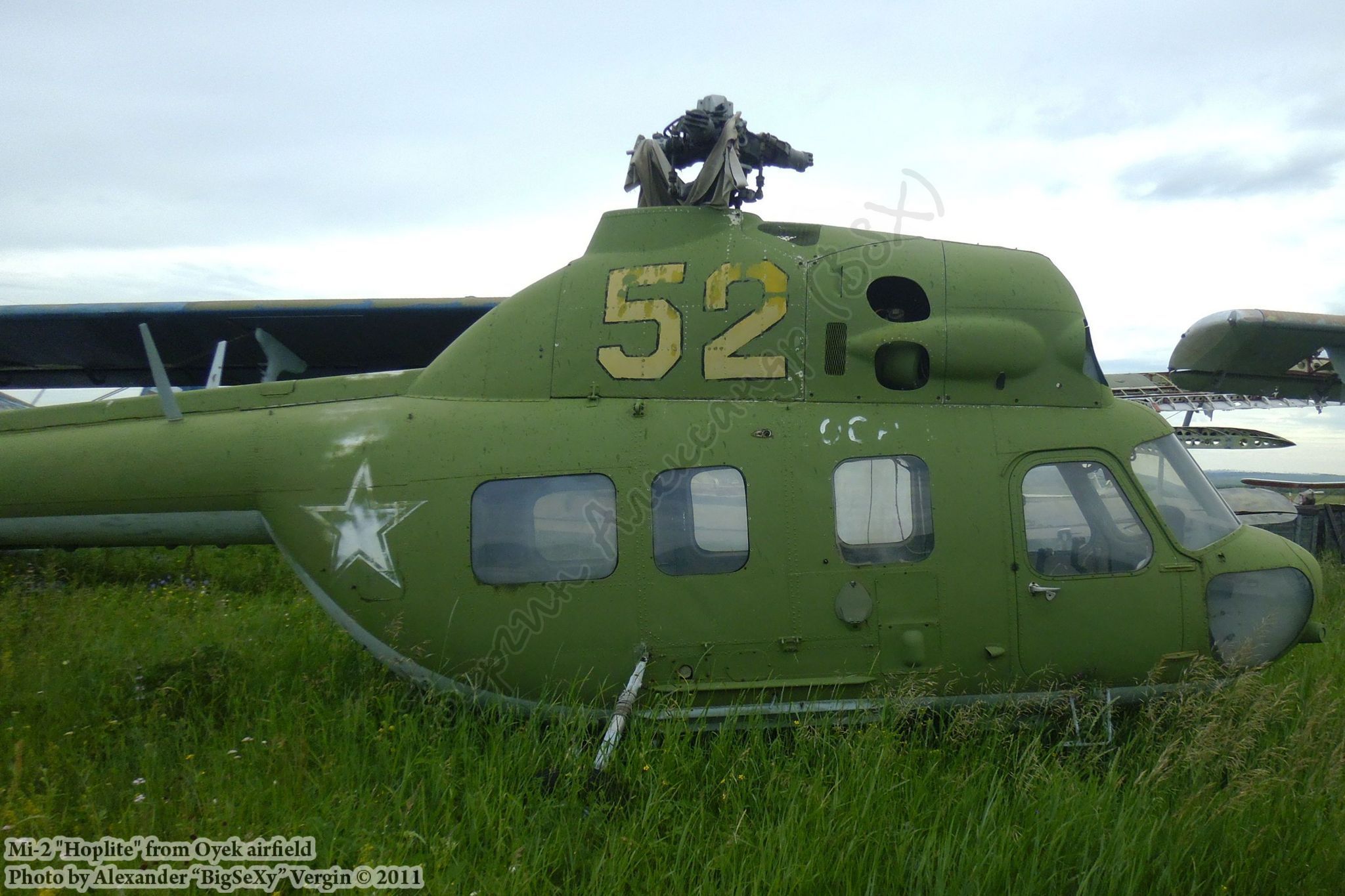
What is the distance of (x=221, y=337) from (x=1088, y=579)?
11598 millimetres

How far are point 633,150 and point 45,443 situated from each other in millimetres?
4350

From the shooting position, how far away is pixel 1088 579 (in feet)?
15.1

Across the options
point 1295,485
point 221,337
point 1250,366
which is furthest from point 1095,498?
point 1295,485

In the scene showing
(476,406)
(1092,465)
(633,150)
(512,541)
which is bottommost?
(512,541)

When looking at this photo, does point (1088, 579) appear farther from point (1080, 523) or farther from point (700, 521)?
point (700, 521)

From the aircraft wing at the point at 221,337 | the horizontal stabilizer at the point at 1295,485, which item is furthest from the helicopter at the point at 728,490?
the horizontal stabilizer at the point at 1295,485

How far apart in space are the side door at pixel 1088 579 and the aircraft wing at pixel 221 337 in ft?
24.8

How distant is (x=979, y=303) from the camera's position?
4969 millimetres

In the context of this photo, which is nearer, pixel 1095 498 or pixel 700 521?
pixel 700 521

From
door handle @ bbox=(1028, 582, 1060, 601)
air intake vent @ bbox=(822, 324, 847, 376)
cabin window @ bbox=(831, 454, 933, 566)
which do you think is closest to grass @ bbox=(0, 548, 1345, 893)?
door handle @ bbox=(1028, 582, 1060, 601)

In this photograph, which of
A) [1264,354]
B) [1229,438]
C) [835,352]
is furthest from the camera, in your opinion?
[1229,438]

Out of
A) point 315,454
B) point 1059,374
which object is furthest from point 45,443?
point 1059,374

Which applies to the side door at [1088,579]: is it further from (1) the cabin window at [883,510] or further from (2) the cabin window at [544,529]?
(2) the cabin window at [544,529]

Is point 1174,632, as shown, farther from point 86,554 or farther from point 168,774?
point 86,554
